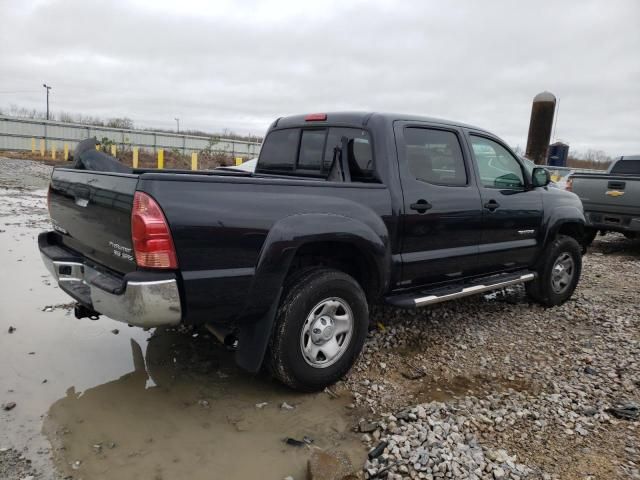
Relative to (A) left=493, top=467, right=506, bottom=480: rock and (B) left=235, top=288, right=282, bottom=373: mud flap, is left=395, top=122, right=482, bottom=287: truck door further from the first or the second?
(A) left=493, top=467, right=506, bottom=480: rock

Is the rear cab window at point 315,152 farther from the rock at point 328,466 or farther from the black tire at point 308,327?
the rock at point 328,466

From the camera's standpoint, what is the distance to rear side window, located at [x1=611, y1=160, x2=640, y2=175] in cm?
938

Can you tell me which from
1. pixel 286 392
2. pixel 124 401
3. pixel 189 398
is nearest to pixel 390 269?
pixel 286 392

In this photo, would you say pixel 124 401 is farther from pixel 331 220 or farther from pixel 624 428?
pixel 624 428

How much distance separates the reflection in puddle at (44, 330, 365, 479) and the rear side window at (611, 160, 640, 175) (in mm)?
8840

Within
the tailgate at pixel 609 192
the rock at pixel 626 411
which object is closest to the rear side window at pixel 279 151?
the rock at pixel 626 411

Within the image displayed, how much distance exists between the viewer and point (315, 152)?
4.08 metres

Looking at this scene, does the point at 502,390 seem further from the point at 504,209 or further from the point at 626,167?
the point at 626,167

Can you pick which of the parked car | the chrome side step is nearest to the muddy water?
the chrome side step

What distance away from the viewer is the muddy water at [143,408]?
2586mm

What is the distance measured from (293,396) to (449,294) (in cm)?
153

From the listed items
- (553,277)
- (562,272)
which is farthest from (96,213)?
(562,272)

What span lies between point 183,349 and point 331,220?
68.5 inches

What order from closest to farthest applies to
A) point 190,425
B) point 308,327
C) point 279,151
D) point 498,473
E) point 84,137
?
point 498,473, point 190,425, point 308,327, point 279,151, point 84,137
